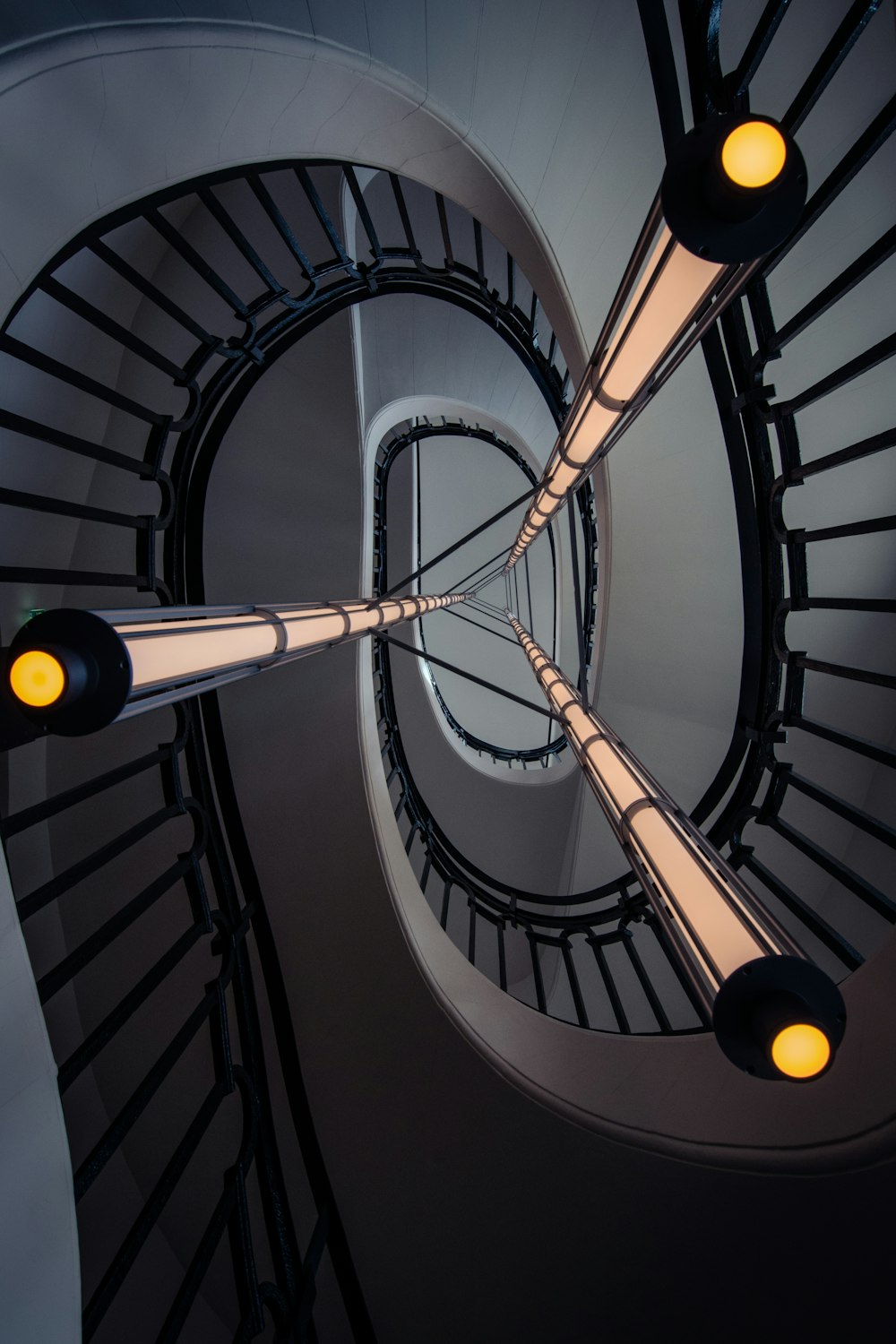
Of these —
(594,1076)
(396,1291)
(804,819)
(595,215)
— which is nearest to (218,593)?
(595,215)

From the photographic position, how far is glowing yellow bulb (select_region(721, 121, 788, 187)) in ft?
1.91

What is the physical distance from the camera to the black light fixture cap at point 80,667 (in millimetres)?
681

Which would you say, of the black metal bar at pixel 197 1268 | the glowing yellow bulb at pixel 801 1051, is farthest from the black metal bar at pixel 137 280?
the black metal bar at pixel 197 1268

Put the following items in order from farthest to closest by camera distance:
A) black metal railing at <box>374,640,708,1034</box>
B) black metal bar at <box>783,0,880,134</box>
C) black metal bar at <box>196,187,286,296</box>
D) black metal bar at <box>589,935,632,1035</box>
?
black metal railing at <box>374,640,708,1034</box>
black metal bar at <box>589,935,632,1035</box>
black metal bar at <box>196,187,286,296</box>
black metal bar at <box>783,0,880,134</box>

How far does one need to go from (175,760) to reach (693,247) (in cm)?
196

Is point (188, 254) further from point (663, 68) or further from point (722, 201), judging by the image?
point (722, 201)

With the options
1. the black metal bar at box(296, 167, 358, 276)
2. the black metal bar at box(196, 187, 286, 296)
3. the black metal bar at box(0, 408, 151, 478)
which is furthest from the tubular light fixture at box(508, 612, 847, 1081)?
the black metal bar at box(296, 167, 358, 276)

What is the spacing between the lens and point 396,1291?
83.7 inches

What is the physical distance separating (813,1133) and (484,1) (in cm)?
301

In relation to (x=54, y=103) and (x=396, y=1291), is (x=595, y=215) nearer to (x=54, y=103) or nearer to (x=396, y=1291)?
(x=54, y=103)

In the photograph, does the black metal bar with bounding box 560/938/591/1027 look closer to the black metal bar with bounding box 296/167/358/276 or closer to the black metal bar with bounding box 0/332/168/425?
the black metal bar with bounding box 0/332/168/425

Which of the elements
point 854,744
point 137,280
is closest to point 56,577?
point 137,280

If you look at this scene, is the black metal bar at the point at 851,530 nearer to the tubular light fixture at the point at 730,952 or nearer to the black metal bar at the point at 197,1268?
the tubular light fixture at the point at 730,952

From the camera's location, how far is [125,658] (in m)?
0.71
